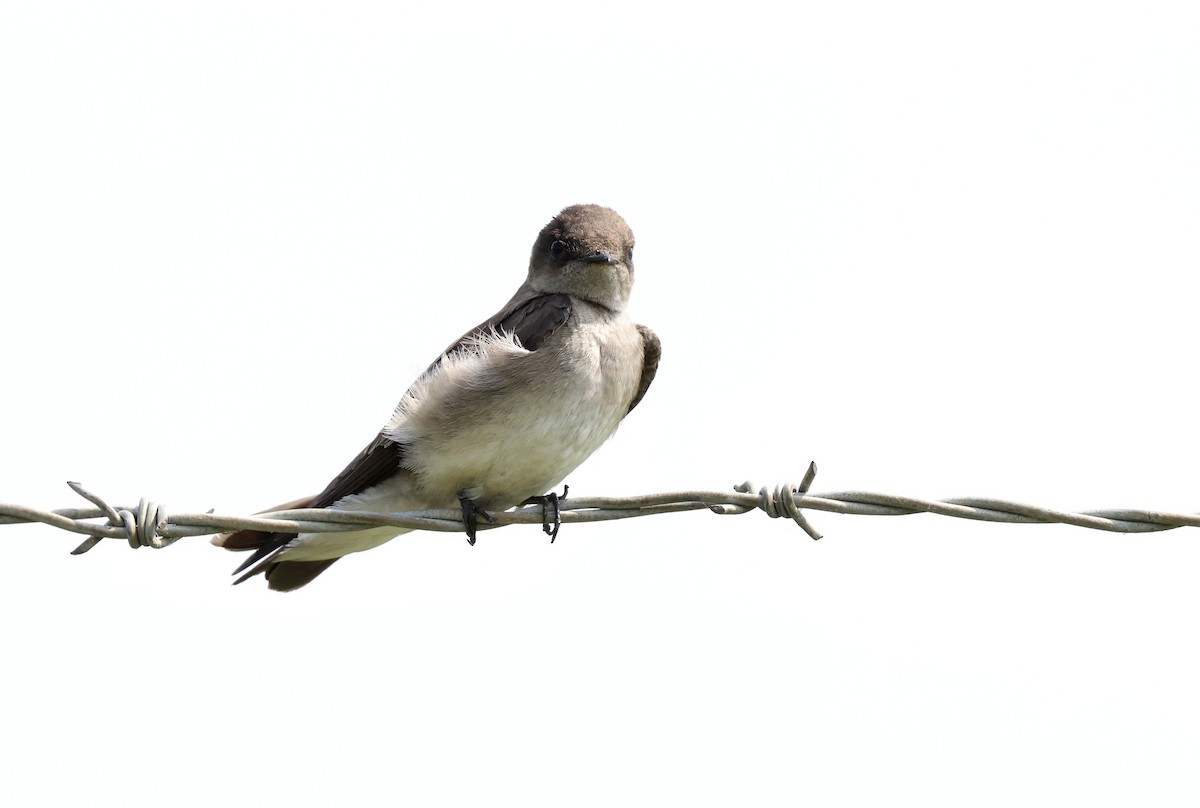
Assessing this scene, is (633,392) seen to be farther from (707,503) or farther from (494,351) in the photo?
(707,503)

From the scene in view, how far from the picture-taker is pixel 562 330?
20.0 ft

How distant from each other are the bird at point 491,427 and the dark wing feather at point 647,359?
1 centimetres

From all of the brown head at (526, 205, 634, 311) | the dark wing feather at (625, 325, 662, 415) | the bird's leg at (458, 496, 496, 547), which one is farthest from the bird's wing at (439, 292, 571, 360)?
the bird's leg at (458, 496, 496, 547)

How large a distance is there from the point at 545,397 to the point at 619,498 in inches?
52.2

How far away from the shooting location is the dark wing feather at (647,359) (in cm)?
643

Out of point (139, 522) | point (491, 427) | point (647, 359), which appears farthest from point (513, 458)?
point (139, 522)

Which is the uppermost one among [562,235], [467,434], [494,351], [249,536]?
[562,235]

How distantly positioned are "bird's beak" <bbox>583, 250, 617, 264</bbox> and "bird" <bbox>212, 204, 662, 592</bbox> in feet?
0.49

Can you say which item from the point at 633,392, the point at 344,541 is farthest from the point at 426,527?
the point at 633,392

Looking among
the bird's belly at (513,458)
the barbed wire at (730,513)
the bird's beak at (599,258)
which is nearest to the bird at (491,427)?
the bird's belly at (513,458)

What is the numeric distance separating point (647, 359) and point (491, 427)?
104cm

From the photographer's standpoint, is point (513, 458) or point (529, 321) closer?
point (513, 458)

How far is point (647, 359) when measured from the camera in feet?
21.2

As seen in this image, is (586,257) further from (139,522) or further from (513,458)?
(139,522)
